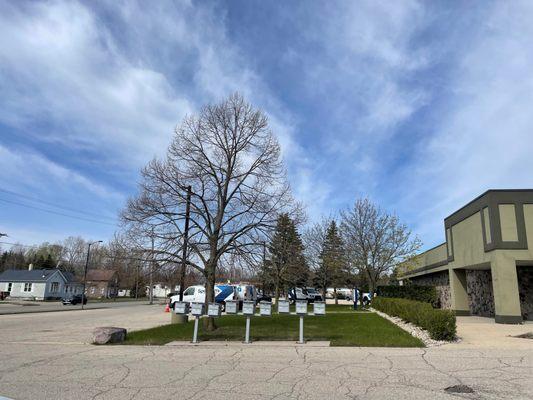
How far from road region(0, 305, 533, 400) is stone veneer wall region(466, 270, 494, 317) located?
48.9 ft

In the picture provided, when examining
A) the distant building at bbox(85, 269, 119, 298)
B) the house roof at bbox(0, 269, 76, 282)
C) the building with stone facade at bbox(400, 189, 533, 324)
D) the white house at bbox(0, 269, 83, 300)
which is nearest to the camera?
the building with stone facade at bbox(400, 189, 533, 324)

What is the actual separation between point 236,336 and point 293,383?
7.46 meters

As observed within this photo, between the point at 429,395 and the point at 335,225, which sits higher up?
the point at 335,225

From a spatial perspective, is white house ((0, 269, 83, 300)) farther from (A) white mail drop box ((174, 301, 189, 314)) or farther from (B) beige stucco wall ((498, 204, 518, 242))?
(B) beige stucco wall ((498, 204, 518, 242))

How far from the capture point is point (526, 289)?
23.1 metres

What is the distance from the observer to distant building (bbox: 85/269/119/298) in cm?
9331

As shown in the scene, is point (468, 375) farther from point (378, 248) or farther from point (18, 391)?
point (378, 248)

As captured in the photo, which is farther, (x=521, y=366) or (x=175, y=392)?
(x=521, y=366)

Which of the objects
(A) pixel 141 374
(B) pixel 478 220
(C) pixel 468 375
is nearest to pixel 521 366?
(C) pixel 468 375

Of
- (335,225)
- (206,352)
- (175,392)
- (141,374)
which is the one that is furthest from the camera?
(335,225)

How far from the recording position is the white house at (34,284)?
71250mm

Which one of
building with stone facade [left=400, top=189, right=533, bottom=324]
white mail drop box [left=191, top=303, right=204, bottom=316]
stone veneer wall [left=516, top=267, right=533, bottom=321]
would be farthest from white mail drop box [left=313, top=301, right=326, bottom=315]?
stone veneer wall [left=516, top=267, right=533, bottom=321]

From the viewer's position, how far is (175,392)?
704cm

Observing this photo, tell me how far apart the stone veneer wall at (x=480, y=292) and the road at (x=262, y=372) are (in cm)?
1491
